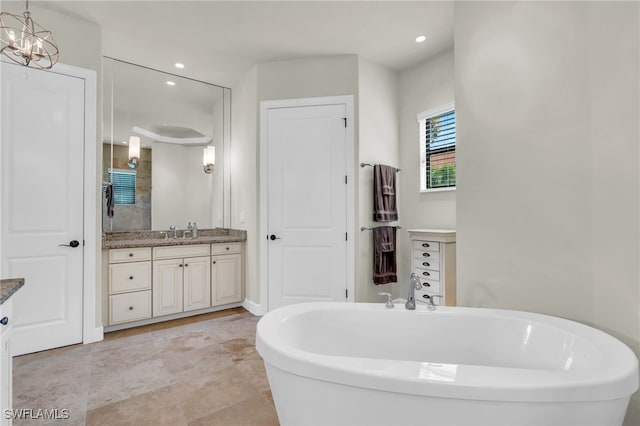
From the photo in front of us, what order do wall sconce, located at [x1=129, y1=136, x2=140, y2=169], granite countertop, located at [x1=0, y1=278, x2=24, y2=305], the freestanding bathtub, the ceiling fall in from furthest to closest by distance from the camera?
wall sconce, located at [x1=129, y1=136, x2=140, y2=169] → the ceiling → granite countertop, located at [x1=0, y1=278, x2=24, y2=305] → the freestanding bathtub

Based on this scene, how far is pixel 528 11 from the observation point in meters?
1.60

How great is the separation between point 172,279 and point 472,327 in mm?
2837

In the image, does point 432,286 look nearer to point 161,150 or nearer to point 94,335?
point 94,335

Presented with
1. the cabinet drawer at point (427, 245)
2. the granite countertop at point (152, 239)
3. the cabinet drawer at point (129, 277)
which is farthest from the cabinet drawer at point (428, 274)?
the cabinet drawer at point (129, 277)

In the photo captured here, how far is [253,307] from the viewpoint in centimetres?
341

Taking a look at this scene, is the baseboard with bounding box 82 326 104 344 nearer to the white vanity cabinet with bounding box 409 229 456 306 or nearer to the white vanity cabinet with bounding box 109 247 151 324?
the white vanity cabinet with bounding box 109 247 151 324

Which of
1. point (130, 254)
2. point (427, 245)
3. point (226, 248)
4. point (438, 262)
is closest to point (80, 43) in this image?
point (130, 254)

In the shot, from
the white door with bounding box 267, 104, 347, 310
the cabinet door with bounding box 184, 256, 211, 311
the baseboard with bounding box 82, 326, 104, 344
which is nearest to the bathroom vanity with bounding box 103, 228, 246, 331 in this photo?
the cabinet door with bounding box 184, 256, 211, 311

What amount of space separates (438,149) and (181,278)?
3.08 meters

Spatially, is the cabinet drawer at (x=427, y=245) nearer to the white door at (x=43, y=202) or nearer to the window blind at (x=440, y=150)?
the window blind at (x=440, y=150)

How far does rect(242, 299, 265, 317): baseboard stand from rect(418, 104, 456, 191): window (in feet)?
7.30

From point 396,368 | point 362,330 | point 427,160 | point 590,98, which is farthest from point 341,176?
point 396,368

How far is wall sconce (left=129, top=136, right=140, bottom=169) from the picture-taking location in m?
3.32

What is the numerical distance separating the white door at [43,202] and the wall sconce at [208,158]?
54.2 inches
